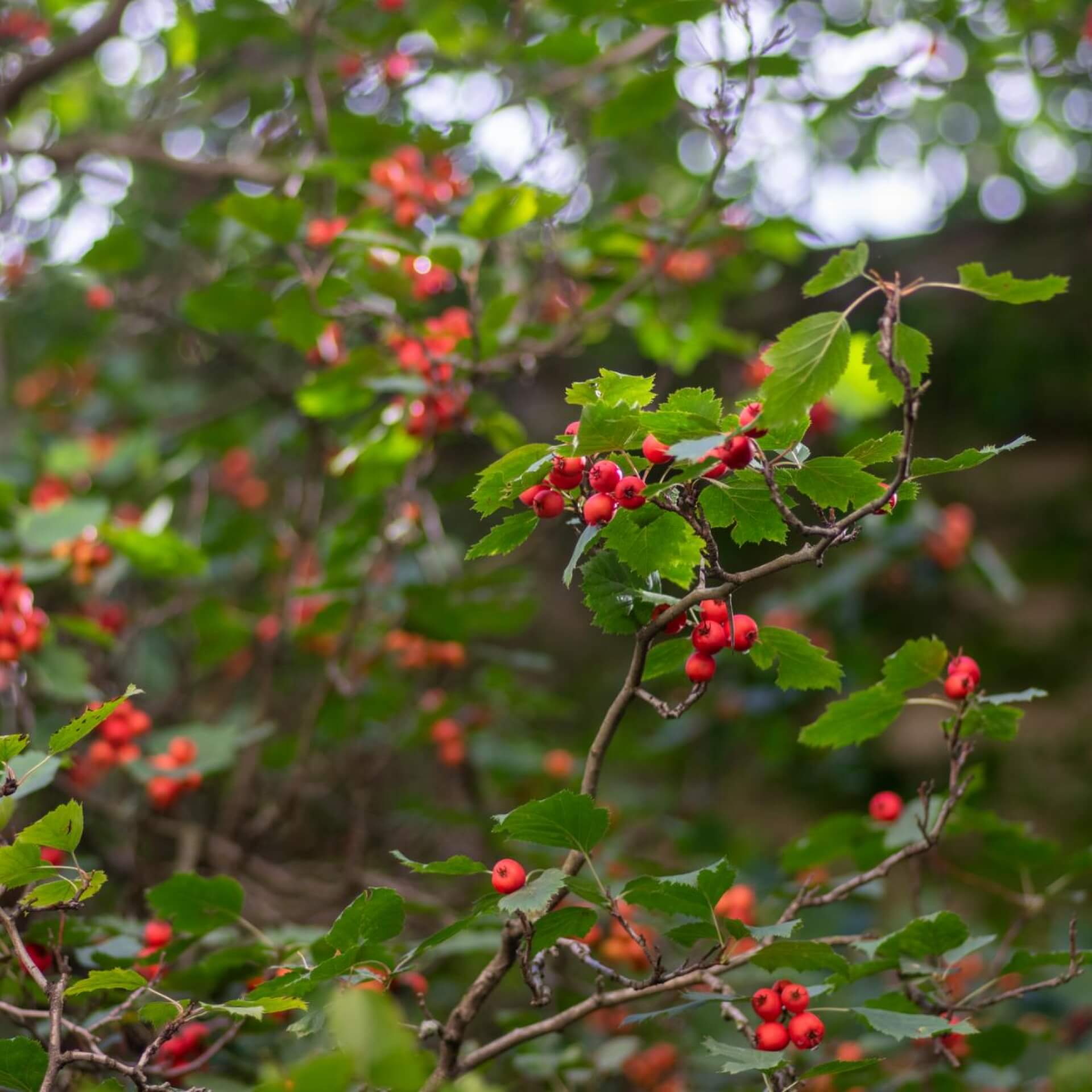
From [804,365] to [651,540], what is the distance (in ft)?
0.74

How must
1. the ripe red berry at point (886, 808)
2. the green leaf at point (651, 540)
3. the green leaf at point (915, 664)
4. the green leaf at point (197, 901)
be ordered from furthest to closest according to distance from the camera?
1. the ripe red berry at point (886, 808)
2. the green leaf at point (197, 901)
3. the green leaf at point (915, 664)
4. the green leaf at point (651, 540)

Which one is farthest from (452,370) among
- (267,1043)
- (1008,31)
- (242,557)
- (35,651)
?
(1008,31)

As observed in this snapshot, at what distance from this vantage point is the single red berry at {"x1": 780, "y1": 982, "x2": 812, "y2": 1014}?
42.6 inches

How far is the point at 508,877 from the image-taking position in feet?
3.42

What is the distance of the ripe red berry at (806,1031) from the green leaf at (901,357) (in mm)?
576

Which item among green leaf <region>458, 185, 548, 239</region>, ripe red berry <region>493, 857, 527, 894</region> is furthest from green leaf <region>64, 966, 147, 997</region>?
green leaf <region>458, 185, 548, 239</region>

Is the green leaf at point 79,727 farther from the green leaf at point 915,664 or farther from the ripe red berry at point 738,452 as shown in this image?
the green leaf at point 915,664

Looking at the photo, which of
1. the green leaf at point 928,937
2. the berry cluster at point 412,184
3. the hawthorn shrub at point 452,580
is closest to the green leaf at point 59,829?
the hawthorn shrub at point 452,580

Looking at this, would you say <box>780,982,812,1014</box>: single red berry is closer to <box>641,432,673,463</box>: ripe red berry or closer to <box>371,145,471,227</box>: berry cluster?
<box>641,432,673,463</box>: ripe red berry

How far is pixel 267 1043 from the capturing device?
1568mm

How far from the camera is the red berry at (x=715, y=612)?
1.10 metres

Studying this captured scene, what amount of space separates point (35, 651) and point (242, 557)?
4.23ft

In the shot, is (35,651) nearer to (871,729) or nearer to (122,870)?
(122,870)

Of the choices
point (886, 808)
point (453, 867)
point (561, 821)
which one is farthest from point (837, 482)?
point (886, 808)
